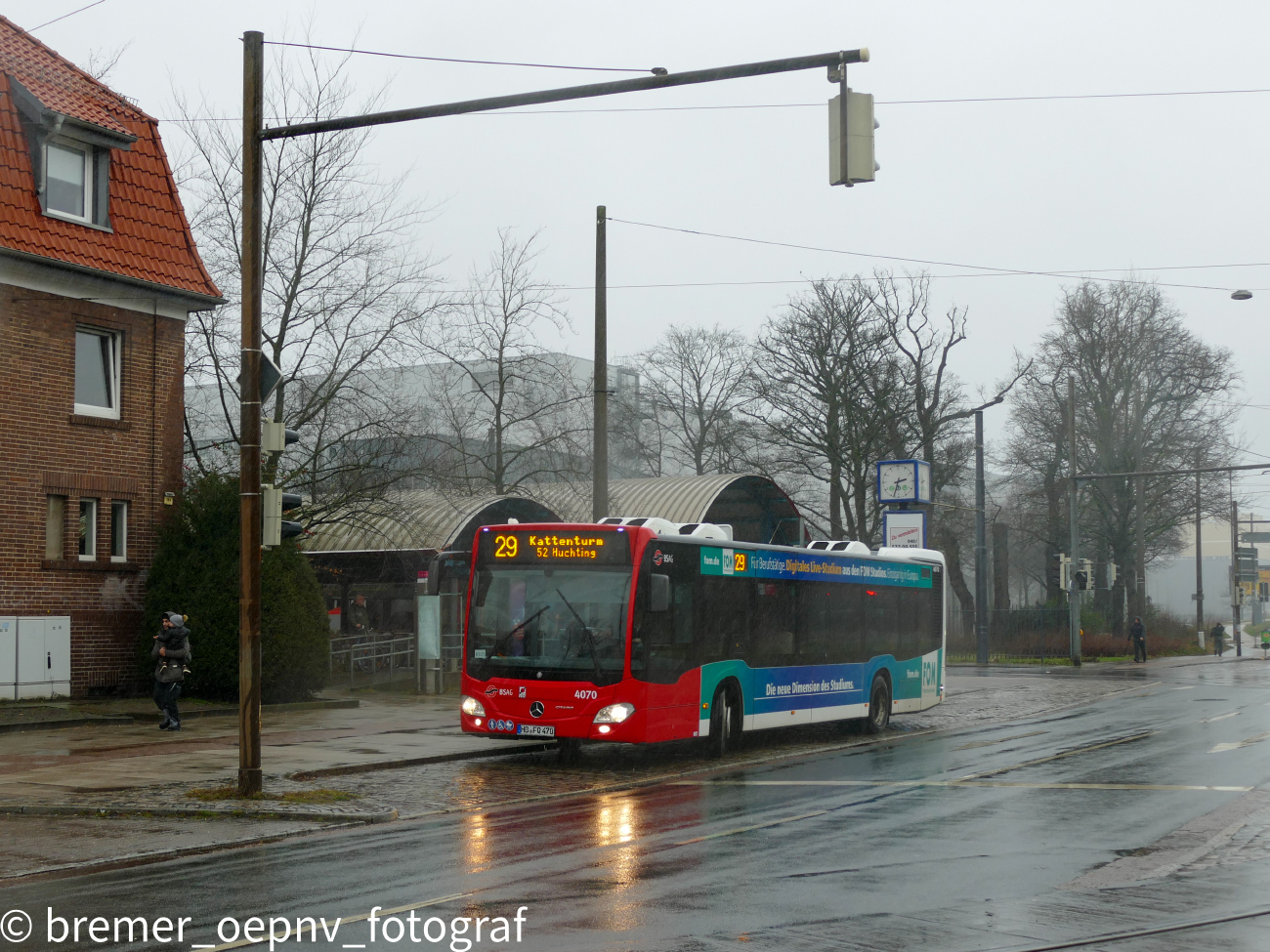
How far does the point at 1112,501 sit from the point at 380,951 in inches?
2248

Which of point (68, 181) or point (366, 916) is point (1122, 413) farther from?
point (366, 916)

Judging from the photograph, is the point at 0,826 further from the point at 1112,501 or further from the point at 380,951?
the point at 1112,501

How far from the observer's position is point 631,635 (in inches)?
640

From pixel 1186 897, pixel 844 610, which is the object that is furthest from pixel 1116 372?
pixel 1186 897

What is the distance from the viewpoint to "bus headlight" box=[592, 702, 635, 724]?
53.0ft

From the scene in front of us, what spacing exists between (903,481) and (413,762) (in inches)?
879

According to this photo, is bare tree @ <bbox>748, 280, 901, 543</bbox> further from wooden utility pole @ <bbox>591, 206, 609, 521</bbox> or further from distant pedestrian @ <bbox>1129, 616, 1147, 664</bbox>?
wooden utility pole @ <bbox>591, 206, 609, 521</bbox>

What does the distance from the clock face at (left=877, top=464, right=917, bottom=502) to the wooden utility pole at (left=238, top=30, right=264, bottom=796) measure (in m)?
25.5

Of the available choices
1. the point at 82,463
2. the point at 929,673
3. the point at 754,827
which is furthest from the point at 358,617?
the point at 754,827

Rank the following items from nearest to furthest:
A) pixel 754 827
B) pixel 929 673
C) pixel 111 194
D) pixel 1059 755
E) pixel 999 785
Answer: pixel 754 827
pixel 999 785
pixel 1059 755
pixel 929 673
pixel 111 194

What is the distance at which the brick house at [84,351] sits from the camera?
76.5ft

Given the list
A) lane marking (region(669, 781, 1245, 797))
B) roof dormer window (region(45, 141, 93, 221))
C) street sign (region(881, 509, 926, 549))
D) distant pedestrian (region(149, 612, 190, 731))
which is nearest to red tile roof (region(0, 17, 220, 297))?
roof dormer window (region(45, 141, 93, 221))

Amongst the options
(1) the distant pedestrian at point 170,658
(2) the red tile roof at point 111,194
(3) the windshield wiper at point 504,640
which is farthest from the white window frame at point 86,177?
(3) the windshield wiper at point 504,640

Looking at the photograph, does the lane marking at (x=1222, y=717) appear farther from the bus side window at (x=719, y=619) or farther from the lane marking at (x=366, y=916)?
the lane marking at (x=366, y=916)
